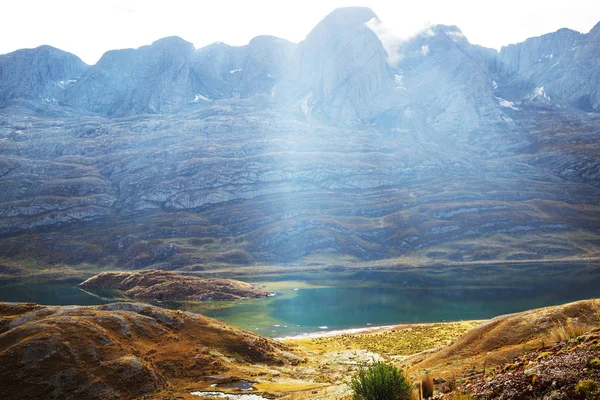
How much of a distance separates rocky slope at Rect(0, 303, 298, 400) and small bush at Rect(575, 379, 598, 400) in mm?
33897

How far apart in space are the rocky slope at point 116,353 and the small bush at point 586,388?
33.9 m

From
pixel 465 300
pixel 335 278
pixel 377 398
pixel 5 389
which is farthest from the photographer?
pixel 335 278

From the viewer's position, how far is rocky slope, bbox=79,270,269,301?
143250 millimetres

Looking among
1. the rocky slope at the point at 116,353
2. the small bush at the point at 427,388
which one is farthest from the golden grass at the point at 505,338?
the rocky slope at the point at 116,353

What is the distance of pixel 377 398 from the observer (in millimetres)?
20781

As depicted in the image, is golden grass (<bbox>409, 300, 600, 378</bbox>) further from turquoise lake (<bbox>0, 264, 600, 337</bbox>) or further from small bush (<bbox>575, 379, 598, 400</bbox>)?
turquoise lake (<bbox>0, 264, 600, 337</bbox>)

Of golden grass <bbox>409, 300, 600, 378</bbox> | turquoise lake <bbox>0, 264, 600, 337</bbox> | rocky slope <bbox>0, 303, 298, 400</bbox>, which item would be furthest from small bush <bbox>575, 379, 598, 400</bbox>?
turquoise lake <bbox>0, 264, 600, 337</bbox>

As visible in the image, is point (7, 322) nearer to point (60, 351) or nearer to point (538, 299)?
point (60, 351)

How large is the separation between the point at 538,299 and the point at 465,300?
61.1ft

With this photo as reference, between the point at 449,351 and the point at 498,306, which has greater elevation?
the point at 449,351

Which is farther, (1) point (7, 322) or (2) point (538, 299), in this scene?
(2) point (538, 299)

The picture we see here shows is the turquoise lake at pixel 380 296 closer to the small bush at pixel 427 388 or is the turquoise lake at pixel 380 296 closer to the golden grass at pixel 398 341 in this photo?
the golden grass at pixel 398 341

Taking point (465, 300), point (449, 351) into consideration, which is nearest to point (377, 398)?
point (449, 351)

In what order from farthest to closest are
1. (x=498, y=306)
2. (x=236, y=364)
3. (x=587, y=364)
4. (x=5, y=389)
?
(x=498, y=306), (x=236, y=364), (x=5, y=389), (x=587, y=364)
